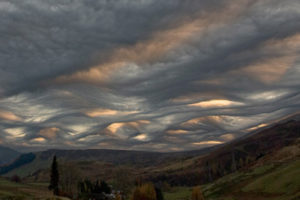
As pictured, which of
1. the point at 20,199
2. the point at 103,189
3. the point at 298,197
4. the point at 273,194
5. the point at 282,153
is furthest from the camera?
the point at 103,189

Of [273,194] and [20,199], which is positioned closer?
[273,194]

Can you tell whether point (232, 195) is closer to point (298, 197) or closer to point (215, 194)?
point (215, 194)

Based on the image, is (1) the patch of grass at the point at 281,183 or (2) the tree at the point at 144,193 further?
(1) the patch of grass at the point at 281,183

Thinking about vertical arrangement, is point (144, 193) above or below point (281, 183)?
above

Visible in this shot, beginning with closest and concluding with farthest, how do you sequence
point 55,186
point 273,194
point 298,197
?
point 298,197 < point 273,194 < point 55,186

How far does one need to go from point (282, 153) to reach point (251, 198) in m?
77.1

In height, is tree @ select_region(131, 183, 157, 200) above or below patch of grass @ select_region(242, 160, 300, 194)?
above

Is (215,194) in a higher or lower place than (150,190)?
lower

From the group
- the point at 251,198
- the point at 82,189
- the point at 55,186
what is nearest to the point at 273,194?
the point at 251,198

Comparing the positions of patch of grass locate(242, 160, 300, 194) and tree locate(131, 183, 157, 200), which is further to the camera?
patch of grass locate(242, 160, 300, 194)

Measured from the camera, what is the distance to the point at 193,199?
6700cm

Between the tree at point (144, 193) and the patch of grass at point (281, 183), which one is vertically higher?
the tree at point (144, 193)

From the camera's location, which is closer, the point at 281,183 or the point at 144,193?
the point at 144,193

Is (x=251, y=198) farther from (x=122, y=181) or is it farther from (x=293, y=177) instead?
(x=122, y=181)
